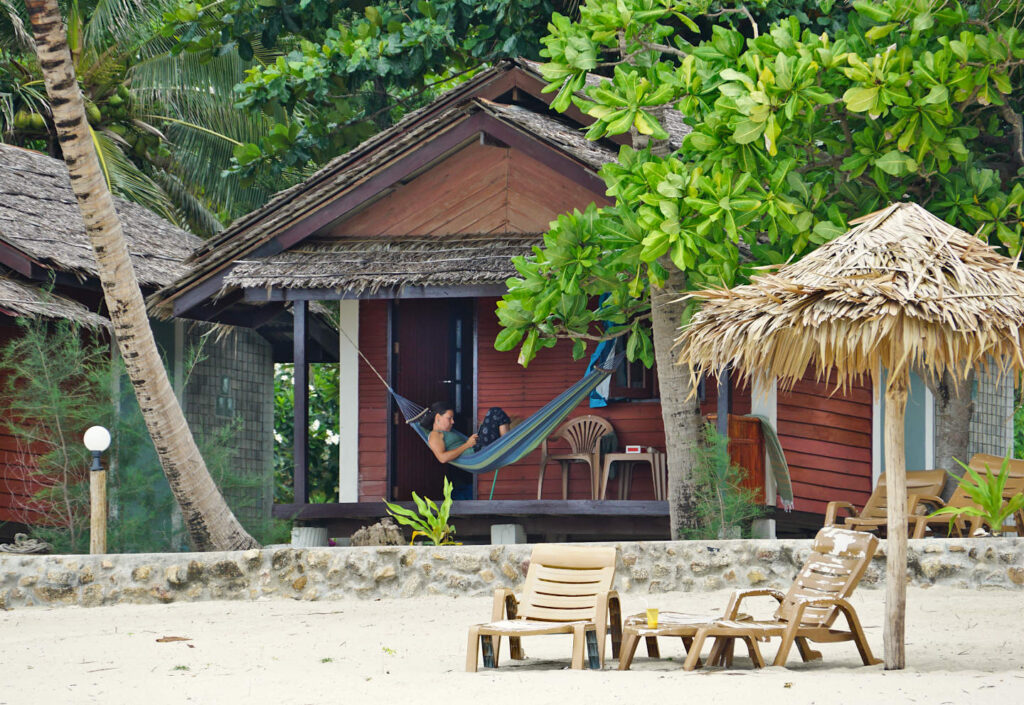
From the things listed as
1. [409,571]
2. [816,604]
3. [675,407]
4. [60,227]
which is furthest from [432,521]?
[60,227]

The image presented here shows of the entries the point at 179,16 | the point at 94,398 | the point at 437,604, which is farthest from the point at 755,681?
the point at 179,16

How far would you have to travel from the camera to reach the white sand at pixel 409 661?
664cm

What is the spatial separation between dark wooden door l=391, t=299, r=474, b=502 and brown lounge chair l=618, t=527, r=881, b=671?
20.5 feet

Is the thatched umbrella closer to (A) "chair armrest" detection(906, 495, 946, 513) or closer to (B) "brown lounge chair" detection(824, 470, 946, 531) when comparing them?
(B) "brown lounge chair" detection(824, 470, 946, 531)

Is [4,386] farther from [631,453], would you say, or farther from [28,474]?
[631,453]

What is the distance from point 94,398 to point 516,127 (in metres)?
4.98

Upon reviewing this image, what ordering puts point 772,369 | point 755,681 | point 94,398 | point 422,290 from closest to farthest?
1. point 755,681
2. point 772,369
3. point 422,290
4. point 94,398

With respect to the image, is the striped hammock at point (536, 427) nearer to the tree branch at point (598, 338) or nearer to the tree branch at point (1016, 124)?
the tree branch at point (598, 338)

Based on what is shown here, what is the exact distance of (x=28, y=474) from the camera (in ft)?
44.0

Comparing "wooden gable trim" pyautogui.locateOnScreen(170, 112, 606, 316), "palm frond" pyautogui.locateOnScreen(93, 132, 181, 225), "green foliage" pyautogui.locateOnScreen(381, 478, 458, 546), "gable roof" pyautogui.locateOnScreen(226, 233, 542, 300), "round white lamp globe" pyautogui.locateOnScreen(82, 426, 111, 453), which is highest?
"palm frond" pyautogui.locateOnScreen(93, 132, 181, 225)

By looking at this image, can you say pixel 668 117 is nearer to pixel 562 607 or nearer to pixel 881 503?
pixel 881 503

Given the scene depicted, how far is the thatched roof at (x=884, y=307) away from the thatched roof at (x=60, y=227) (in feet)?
24.8

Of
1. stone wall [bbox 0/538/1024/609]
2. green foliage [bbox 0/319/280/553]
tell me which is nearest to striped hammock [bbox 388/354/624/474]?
stone wall [bbox 0/538/1024/609]

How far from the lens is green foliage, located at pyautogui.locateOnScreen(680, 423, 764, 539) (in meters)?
11.0
